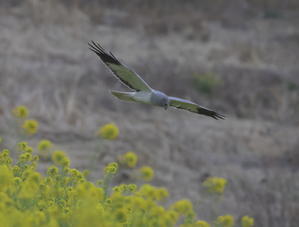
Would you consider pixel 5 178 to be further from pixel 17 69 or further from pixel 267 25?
pixel 267 25

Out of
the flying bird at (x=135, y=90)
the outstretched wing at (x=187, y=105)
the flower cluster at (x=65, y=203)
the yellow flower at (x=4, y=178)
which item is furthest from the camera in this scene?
the outstretched wing at (x=187, y=105)

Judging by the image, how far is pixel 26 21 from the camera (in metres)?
14.6

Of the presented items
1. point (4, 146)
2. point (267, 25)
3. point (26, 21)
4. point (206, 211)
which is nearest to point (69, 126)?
point (4, 146)

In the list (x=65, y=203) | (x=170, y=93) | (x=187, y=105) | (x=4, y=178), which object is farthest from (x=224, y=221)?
(x=170, y=93)

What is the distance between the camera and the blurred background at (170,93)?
347 inches

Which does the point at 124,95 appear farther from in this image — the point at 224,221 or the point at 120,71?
the point at 224,221

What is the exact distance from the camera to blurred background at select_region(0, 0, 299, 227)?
8.82 meters

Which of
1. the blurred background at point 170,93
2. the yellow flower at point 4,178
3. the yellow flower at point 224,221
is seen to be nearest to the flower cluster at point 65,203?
the yellow flower at point 4,178

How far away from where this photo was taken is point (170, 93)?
12.4 meters

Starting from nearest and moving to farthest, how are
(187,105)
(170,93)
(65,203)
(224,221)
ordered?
(65,203) → (224,221) → (187,105) → (170,93)

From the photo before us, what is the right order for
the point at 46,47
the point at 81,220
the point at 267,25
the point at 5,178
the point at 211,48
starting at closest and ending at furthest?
the point at 81,220 → the point at 5,178 → the point at 46,47 → the point at 211,48 → the point at 267,25

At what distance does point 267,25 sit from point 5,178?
67.8ft

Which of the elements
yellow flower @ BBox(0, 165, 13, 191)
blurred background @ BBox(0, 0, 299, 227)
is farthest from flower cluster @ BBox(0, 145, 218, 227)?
blurred background @ BBox(0, 0, 299, 227)

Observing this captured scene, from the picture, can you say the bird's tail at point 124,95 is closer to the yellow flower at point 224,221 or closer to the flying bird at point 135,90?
the flying bird at point 135,90
